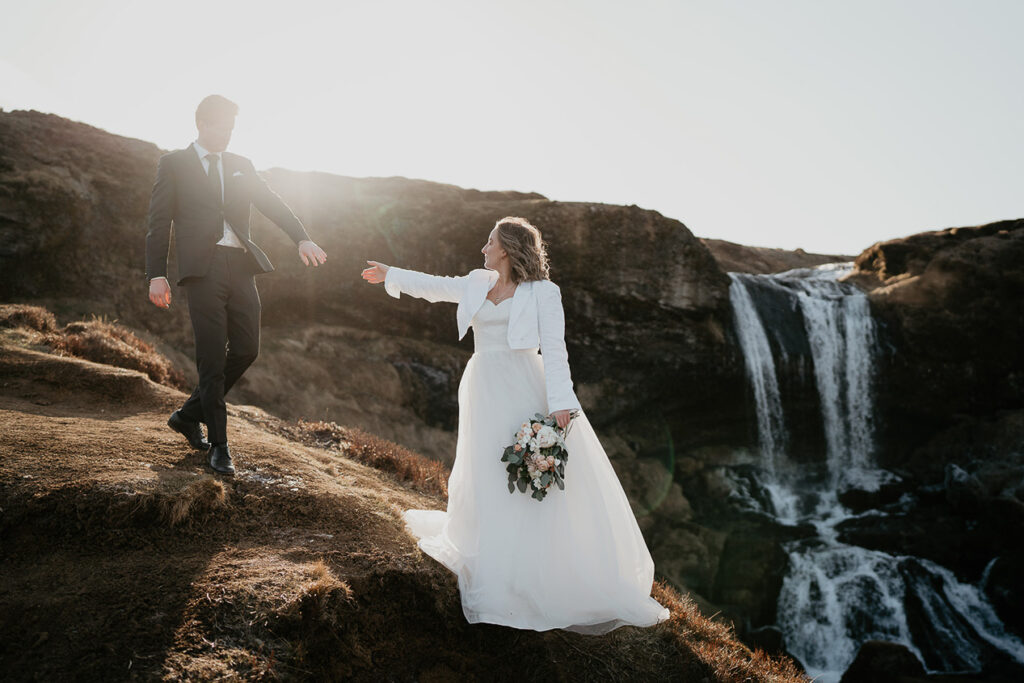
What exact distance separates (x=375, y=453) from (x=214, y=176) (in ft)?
12.7

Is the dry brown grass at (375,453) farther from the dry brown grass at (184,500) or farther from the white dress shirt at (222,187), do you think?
the white dress shirt at (222,187)

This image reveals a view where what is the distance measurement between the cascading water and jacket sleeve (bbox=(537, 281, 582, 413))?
12.8 meters

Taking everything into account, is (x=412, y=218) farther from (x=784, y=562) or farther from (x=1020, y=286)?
(x=1020, y=286)

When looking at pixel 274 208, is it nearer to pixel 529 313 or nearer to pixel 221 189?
pixel 221 189

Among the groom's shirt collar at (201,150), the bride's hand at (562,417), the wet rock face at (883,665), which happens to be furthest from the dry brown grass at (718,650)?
the wet rock face at (883,665)

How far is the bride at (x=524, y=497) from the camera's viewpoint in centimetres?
395

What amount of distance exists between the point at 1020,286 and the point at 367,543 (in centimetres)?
2412

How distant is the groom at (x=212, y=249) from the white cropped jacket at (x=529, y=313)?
3.77ft

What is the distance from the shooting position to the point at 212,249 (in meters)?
4.61

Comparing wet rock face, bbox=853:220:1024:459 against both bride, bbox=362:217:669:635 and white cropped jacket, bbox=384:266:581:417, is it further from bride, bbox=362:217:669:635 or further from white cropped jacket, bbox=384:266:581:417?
white cropped jacket, bbox=384:266:581:417

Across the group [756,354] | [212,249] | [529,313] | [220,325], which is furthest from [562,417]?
A: [756,354]

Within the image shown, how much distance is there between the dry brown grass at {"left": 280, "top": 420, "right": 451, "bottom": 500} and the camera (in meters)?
7.34

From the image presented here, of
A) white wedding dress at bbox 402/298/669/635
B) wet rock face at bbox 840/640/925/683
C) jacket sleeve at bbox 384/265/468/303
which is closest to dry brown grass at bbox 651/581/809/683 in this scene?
white wedding dress at bbox 402/298/669/635

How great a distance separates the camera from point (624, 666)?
4469mm
